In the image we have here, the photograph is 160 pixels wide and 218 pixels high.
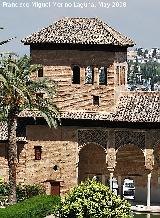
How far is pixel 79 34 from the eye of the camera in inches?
1768

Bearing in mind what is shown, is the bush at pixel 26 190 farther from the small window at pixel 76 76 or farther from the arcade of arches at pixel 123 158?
the small window at pixel 76 76

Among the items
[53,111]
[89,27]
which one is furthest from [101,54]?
[53,111]

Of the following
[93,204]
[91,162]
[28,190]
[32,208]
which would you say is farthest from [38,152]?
[93,204]

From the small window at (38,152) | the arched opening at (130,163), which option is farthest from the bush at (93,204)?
the arched opening at (130,163)

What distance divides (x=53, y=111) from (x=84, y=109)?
3759mm

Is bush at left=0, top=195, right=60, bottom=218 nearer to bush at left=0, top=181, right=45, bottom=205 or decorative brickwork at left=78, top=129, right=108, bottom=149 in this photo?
bush at left=0, top=181, right=45, bottom=205

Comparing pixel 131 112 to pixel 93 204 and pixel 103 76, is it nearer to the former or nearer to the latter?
pixel 103 76

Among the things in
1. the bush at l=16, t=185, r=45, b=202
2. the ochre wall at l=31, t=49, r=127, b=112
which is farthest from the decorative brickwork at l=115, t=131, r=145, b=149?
the bush at l=16, t=185, r=45, b=202

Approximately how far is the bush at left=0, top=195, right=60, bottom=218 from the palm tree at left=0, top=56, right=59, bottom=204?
204 cm

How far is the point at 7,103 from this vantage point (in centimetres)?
3847

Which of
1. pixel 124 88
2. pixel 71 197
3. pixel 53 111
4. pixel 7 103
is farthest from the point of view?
pixel 124 88

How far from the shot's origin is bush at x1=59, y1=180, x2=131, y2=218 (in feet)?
99.5

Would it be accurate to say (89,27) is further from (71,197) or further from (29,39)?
(71,197)

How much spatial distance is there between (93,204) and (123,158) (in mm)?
16645
